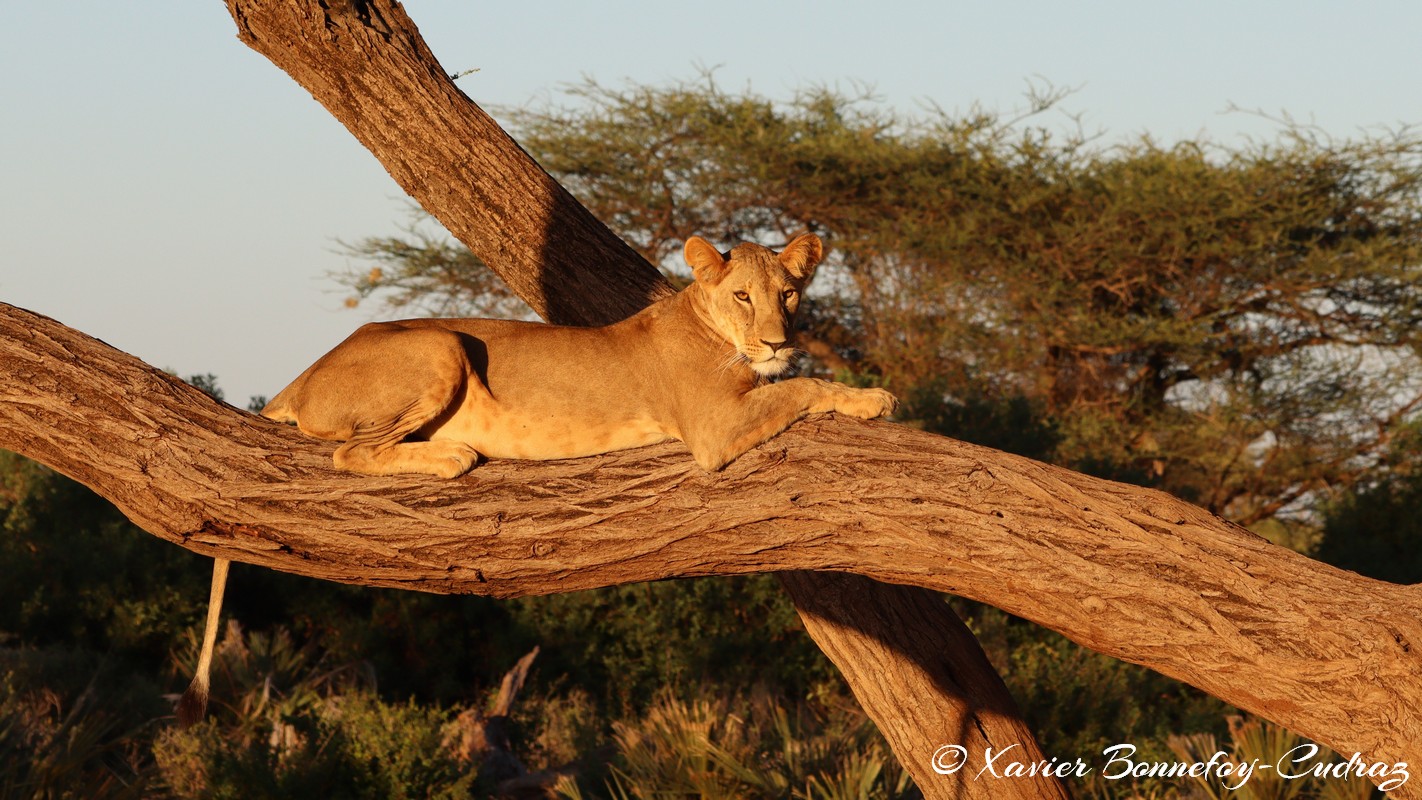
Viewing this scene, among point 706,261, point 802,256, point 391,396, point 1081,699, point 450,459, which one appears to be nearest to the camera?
point 450,459

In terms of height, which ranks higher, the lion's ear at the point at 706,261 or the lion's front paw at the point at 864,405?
the lion's ear at the point at 706,261

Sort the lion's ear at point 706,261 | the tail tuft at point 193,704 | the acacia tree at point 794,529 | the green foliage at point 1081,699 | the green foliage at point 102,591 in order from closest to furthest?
the acacia tree at point 794,529
the tail tuft at point 193,704
the lion's ear at point 706,261
the green foliage at point 1081,699
the green foliage at point 102,591

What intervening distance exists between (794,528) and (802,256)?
1.27 m

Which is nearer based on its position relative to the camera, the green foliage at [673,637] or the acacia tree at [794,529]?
the acacia tree at [794,529]

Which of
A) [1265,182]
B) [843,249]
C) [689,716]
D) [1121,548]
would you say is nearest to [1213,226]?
[1265,182]

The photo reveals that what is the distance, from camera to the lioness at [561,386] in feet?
15.1

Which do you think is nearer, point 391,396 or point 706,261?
point 391,396

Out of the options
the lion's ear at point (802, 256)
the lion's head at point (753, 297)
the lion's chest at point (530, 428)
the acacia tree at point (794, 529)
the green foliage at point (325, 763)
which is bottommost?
the green foliage at point (325, 763)

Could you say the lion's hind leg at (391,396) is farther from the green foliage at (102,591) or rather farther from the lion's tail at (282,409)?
the green foliage at (102,591)

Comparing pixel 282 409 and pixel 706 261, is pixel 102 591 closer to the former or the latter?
pixel 282 409

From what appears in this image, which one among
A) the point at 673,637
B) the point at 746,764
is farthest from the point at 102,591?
the point at 746,764

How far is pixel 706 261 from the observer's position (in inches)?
200

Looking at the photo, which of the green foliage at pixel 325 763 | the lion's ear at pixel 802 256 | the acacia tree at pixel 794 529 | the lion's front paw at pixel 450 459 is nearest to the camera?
the acacia tree at pixel 794 529

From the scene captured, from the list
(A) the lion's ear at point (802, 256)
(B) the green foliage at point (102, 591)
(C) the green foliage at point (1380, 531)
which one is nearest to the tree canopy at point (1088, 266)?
(C) the green foliage at point (1380, 531)
